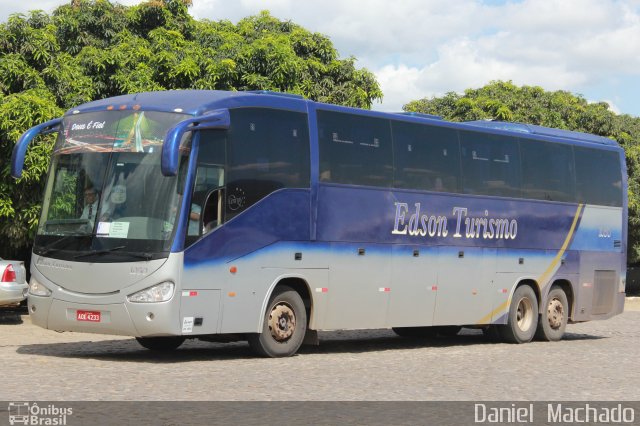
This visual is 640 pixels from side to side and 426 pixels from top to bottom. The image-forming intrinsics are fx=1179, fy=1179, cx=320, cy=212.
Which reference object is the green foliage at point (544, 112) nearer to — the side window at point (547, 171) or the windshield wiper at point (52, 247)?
the side window at point (547, 171)

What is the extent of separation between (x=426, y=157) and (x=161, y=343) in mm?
5344

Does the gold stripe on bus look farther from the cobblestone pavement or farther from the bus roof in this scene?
the bus roof

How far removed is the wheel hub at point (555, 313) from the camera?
22.8 meters

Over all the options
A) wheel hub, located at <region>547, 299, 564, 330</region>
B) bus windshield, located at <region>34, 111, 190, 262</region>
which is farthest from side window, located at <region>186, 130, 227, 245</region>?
wheel hub, located at <region>547, 299, 564, 330</region>

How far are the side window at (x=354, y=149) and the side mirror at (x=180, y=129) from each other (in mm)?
2213

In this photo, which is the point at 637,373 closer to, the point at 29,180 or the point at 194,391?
the point at 194,391

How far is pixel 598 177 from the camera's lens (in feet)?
78.0

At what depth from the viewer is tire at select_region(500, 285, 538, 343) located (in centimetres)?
2173

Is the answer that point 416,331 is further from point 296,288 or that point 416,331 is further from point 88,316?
point 88,316

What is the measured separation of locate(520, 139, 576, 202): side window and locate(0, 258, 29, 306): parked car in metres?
10.6

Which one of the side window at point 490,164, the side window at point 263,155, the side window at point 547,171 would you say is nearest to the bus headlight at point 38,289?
the side window at point 263,155

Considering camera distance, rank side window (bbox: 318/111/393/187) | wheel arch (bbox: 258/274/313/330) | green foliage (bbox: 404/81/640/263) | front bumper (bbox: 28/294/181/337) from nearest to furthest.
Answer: front bumper (bbox: 28/294/181/337)
wheel arch (bbox: 258/274/313/330)
side window (bbox: 318/111/393/187)
green foliage (bbox: 404/81/640/263)
